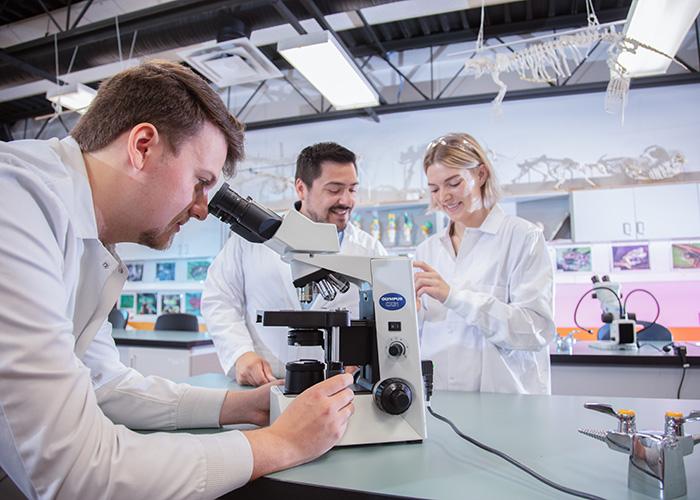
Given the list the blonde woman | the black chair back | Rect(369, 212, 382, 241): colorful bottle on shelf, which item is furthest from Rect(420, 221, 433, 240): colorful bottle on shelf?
the blonde woman

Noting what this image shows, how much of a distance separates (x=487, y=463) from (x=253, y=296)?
1.21 metres

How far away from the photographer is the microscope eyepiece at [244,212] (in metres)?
0.87

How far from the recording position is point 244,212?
874 millimetres

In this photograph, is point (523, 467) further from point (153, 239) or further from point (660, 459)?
point (153, 239)

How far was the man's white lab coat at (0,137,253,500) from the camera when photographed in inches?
20.8

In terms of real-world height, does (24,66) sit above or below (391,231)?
above

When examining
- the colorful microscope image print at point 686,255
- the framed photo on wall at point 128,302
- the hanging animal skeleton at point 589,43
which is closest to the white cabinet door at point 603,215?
the colorful microscope image print at point 686,255

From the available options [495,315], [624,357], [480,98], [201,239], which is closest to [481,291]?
[495,315]

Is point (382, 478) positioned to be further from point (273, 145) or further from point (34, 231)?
point (273, 145)

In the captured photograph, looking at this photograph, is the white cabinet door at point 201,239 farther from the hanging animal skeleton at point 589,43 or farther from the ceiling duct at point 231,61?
the hanging animal skeleton at point 589,43

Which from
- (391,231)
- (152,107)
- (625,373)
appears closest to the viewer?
(152,107)

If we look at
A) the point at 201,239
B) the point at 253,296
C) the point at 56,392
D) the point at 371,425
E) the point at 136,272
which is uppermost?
the point at 201,239

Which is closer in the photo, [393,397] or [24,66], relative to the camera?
[393,397]

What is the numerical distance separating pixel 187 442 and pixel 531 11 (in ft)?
15.4
